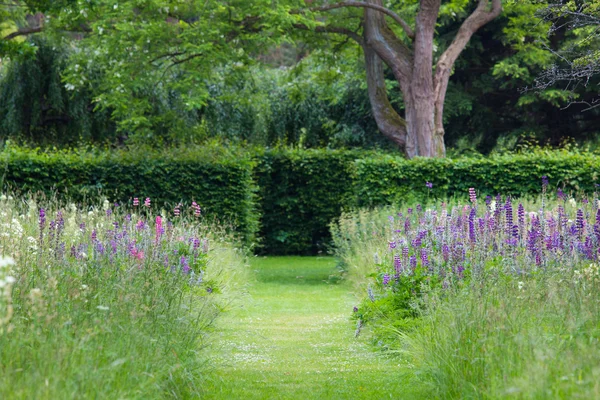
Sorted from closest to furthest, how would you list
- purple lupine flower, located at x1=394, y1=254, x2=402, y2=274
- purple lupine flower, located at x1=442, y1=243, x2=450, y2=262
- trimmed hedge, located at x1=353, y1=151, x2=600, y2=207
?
purple lupine flower, located at x1=442, y1=243, x2=450, y2=262 → purple lupine flower, located at x1=394, y1=254, x2=402, y2=274 → trimmed hedge, located at x1=353, y1=151, x2=600, y2=207

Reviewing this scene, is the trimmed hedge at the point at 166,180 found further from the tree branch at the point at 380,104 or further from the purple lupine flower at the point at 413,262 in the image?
the purple lupine flower at the point at 413,262

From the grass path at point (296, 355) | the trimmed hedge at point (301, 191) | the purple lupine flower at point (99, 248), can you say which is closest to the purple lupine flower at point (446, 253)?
the grass path at point (296, 355)

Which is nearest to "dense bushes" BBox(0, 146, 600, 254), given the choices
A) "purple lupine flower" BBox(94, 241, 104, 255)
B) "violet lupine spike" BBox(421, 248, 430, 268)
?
"violet lupine spike" BBox(421, 248, 430, 268)

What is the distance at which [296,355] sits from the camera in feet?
25.2

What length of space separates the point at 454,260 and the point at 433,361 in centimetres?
207

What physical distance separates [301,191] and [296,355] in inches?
460

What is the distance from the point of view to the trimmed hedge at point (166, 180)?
16.1 metres

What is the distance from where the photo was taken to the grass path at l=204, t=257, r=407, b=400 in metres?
6.19

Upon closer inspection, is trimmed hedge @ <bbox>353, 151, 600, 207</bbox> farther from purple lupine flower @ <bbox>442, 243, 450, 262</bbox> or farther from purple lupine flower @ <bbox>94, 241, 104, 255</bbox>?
purple lupine flower @ <bbox>94, 241, 104, 255</bbox>

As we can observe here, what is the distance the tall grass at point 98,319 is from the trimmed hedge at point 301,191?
1026 centimetres

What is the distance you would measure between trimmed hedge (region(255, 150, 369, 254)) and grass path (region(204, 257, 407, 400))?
666 centimetres

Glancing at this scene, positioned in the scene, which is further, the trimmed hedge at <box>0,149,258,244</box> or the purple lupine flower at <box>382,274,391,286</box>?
the trimmed hedge at <box>0,149,258,244</box>

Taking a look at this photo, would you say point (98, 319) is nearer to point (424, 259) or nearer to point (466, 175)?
point (424, 259)

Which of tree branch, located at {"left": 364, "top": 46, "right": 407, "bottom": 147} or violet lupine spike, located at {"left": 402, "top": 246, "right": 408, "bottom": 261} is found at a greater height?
tree branch, located at {"left": 364, "top": 46, "right": 407, "bottom": 147}
